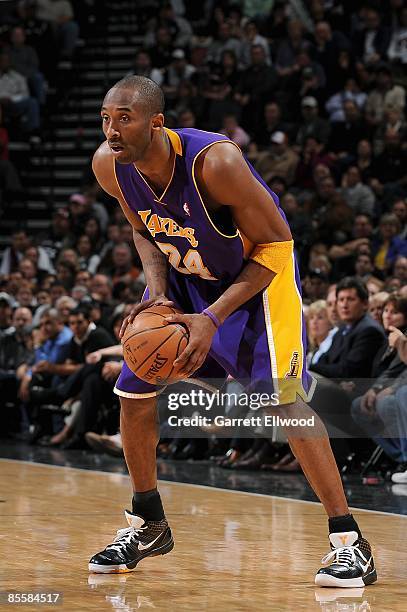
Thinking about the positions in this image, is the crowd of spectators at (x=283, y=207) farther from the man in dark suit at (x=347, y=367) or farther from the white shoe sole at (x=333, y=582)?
the white shoe sole at (x=333, y=582)

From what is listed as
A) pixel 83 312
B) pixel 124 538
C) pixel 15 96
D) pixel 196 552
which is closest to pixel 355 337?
pixel 83 312

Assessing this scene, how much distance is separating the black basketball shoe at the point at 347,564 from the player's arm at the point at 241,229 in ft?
2.45

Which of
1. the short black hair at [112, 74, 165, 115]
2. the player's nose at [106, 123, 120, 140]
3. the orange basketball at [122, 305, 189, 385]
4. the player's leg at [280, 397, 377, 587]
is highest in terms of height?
the short black hair at [112, 74, 165, 115]

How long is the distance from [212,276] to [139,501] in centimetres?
83

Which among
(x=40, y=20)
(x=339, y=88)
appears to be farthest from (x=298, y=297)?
(x=40, y=20)

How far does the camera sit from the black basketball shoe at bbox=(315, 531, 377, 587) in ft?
12.3

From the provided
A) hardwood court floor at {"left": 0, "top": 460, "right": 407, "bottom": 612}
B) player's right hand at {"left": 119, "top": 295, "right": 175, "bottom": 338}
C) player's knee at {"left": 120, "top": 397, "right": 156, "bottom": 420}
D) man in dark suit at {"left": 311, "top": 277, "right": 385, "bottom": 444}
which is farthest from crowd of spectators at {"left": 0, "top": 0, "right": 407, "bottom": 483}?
player's right hand at {"left": 119, "top": 295, "right": 175, "bottom": 338}

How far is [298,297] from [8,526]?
5.58ft

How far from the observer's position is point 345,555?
3832 millimetres

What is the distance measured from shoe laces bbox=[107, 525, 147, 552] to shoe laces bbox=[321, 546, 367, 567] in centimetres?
67

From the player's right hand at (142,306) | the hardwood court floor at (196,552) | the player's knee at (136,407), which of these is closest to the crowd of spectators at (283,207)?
the hardwood court floor at (196,552)

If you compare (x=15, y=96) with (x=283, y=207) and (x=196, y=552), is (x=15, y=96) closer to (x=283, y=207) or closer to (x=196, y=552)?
(x=283, y=207)

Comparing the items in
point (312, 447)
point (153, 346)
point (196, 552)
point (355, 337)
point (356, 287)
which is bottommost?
point (355, 337)

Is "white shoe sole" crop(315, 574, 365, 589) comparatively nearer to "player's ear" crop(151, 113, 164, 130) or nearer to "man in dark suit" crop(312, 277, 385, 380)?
"player's ear" crop(151, 113, 164, 130)
